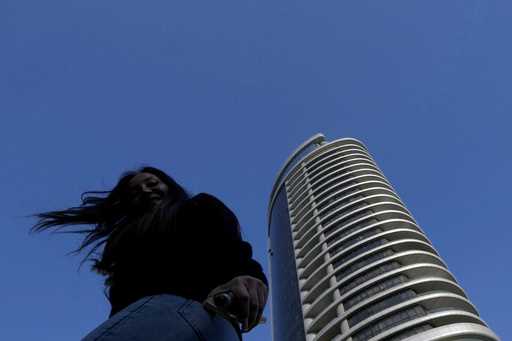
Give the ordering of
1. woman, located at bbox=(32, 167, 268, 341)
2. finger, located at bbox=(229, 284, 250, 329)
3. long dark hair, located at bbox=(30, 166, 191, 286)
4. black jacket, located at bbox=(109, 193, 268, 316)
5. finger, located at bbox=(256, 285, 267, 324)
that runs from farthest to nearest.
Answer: long dark hair, located at bbox=(30, 166, 191, 286) < black jacket, located at bbox=(109, 193, 268, 316) < finger, located at bbox=(256, 285, 267, 324) < finger, located at bbox=(229, 284, 250, 329) < woman, located at bbox=(32, 167, 268, 341)

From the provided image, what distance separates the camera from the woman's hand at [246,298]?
1.89 m

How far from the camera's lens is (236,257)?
7.68ft

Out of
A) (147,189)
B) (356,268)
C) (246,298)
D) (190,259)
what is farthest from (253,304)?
(356,268)

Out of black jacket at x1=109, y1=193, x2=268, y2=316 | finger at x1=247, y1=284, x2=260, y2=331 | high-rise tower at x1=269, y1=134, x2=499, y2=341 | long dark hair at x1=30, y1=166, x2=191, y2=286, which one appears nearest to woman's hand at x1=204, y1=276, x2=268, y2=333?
finger at x1=247, y1=284, x2=260, y2=331

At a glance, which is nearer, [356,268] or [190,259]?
[190,259]

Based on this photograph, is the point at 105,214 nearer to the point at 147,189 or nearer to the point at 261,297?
the point at 147,189

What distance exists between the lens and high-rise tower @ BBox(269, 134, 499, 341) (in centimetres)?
3600

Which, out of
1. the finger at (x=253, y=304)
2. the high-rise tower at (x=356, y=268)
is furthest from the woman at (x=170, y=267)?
the high-rise tower at (x=356, y=268)

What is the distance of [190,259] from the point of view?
7.55 feet

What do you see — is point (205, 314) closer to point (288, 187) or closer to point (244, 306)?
point (244, 306)

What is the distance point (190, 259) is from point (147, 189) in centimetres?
136

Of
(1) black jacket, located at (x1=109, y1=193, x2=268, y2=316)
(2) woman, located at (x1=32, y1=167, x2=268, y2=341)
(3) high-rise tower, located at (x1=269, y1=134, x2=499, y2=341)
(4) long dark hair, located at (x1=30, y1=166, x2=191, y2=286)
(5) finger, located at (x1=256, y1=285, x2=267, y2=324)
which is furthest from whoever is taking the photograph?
(3) high-rise tower, located at (x1=269, y1=134, x2=499, y2=341)

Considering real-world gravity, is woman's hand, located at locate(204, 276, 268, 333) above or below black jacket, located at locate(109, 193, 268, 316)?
below

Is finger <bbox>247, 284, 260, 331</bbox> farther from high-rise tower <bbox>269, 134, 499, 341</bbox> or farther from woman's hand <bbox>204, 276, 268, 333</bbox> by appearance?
high-rise tower <bbox>269, 134, 499, 341</bbox>
